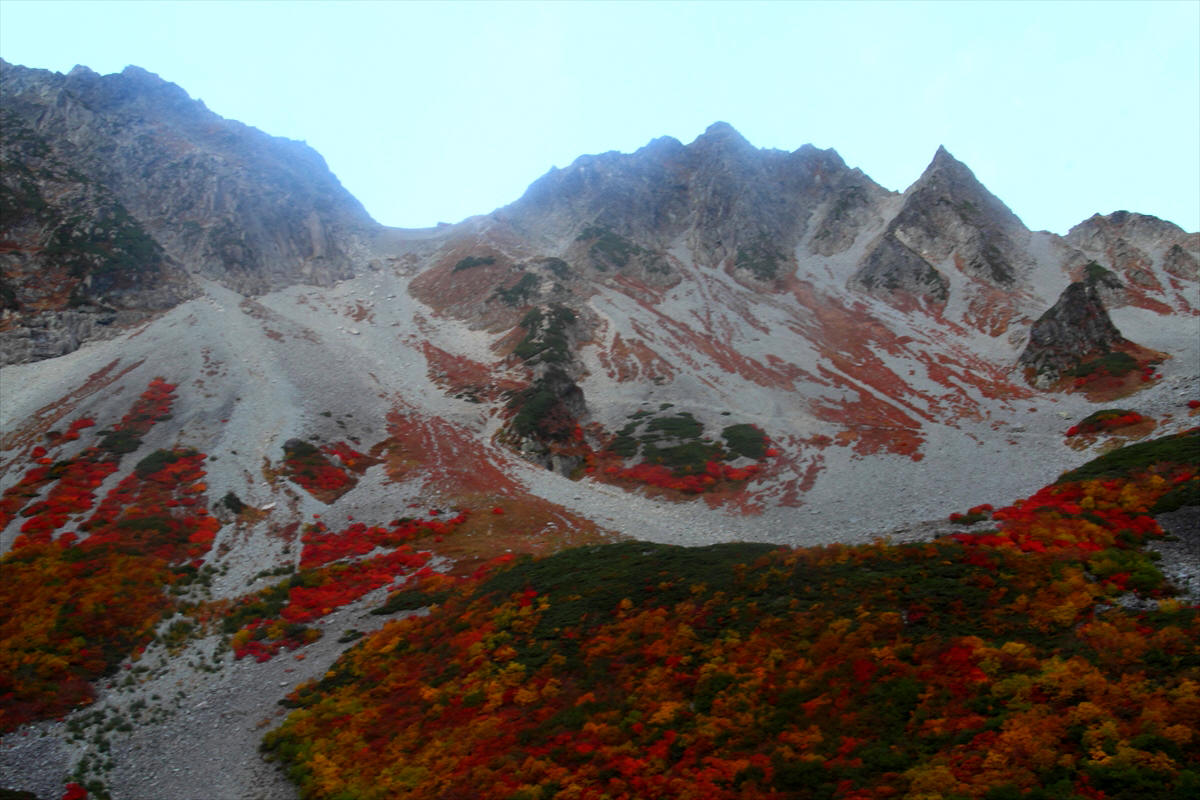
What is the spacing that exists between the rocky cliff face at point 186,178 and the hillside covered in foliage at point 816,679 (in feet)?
336

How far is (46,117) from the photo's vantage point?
118 metres

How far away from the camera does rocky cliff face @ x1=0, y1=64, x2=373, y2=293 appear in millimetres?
114938

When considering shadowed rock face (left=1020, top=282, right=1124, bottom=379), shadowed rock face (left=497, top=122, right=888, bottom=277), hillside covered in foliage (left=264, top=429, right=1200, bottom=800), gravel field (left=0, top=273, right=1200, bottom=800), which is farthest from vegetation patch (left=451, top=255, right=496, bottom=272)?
hillside covered in foliage (left=264, top=429, right=1200, bottom=800)

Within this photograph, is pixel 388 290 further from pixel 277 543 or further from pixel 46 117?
pixel 277 543

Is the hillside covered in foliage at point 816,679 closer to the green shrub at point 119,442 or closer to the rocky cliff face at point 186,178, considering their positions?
the green shrub at point 119,442

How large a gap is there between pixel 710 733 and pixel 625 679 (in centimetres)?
493

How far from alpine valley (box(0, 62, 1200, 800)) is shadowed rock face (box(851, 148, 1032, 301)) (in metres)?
0.84

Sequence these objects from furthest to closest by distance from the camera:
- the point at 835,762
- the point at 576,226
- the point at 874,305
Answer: the point at 576,226 → the point at 874,305 → the point at 835,762

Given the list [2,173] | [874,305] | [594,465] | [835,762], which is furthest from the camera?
[874,305]

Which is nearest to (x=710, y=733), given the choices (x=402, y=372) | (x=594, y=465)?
(x=594, y=465)

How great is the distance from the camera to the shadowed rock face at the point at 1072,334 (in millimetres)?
72125

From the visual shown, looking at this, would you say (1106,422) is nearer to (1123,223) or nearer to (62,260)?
(1123,223)

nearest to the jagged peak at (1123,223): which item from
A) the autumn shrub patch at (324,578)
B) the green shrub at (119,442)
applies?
the autumn shrub patch at (324,578)

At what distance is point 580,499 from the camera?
Result: 57.1 metres
